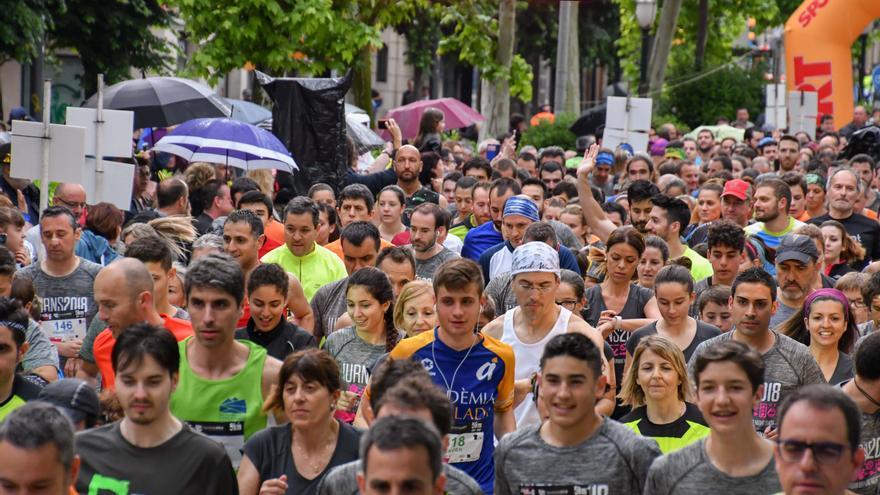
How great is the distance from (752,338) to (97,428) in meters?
3.54

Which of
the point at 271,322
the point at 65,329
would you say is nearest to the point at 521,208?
the point at 65,329

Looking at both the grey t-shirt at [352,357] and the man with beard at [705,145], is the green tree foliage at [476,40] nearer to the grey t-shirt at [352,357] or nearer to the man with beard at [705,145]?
the man with beard at [705,145]

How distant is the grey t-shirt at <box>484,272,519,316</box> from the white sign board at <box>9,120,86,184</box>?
12.0 feet

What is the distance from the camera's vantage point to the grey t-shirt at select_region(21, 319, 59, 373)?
806 cm

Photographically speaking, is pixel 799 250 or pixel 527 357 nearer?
pixel 527 357

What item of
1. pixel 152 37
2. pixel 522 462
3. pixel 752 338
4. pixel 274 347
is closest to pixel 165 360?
pixel 522 462

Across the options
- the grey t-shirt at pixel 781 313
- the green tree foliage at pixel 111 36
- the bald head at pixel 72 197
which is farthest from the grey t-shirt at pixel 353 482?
the green tree foliage at pixel 111 36

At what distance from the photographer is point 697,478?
224 inches

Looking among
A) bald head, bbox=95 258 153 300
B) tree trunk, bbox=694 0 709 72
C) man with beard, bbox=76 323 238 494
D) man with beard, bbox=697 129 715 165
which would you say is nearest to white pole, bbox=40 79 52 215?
bald head, bbox=95 258 153 300

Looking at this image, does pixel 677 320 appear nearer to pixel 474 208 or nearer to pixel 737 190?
pixel 737 190

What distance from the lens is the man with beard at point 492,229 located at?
12.3 metres

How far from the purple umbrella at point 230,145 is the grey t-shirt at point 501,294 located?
562cm

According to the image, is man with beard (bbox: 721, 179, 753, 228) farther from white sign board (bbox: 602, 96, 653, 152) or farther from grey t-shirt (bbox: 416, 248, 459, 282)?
white sign board (bbox: 602, 96, 653, 152)

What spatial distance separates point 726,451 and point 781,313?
14.0 feet
